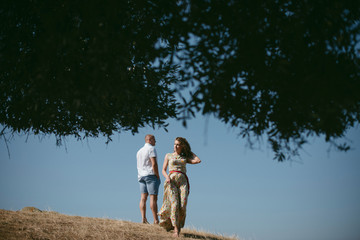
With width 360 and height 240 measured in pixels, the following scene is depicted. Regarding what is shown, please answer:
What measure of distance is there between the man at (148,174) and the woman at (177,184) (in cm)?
89

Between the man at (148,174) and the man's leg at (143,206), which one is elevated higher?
the man at (148,174)

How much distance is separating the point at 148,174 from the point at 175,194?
60.7 inches

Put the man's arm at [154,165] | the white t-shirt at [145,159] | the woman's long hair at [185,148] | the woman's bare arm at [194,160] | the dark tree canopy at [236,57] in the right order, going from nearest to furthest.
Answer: the dark tree canopy at [236,57], the woman's bare arm at [194,160], the woman's long hair at [185,148], the man's arm at [154,165], the white t-shirt at [145,159]

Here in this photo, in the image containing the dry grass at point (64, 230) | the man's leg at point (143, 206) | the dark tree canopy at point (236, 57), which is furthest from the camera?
the man's leg at point (143, 206)

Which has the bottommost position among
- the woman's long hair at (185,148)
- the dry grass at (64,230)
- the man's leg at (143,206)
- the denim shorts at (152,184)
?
the dry grass at (64,230)

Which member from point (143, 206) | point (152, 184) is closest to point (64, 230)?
point (143, 206)

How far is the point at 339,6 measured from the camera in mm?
5250

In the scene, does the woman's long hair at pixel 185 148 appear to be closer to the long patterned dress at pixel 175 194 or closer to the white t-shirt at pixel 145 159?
the long patterned dress at pixel 175 194

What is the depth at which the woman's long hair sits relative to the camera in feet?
33.2

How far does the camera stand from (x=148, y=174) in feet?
36.3

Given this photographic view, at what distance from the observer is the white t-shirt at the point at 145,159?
11.0 meters

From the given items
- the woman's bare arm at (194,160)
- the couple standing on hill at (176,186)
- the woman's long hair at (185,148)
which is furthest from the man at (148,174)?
the woman's bare arm at (194,160)

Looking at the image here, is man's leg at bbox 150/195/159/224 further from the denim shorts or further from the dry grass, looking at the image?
the dry grass

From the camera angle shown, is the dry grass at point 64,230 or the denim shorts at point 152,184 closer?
the dry grass at point 64,230
